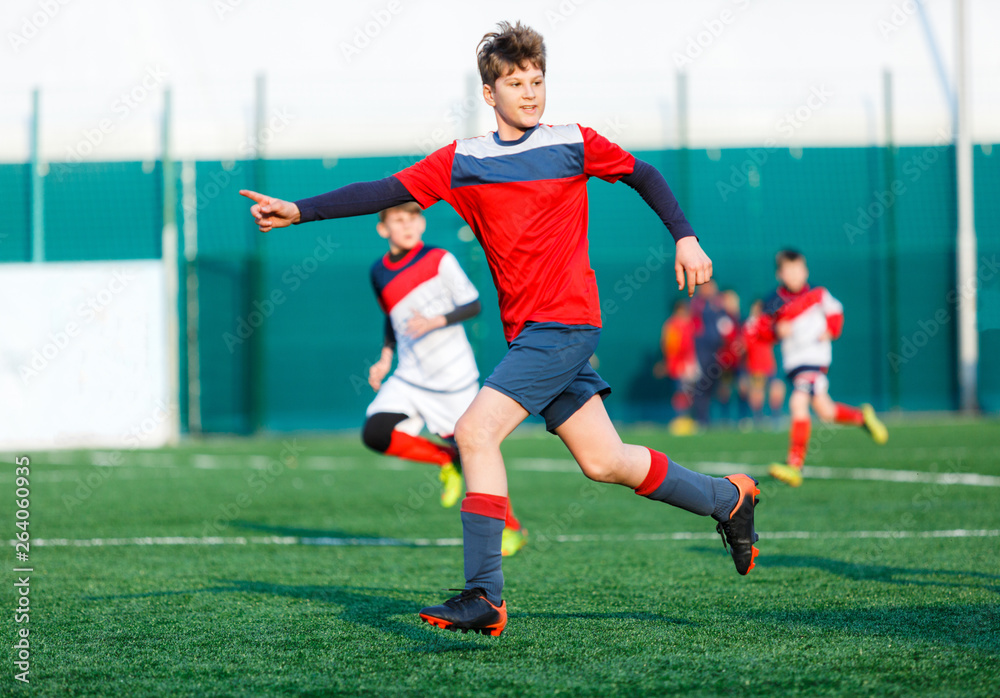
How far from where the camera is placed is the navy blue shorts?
3.49 meters

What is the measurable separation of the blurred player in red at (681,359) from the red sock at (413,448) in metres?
10.7

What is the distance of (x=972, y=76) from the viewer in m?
18.6

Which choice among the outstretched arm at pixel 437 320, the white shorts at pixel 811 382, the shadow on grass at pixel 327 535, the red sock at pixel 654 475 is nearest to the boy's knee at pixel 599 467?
the red sock at pixel 654 475

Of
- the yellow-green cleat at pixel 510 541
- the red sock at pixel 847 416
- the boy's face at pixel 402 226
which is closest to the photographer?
the yellow-green cleat at pixel 510 541

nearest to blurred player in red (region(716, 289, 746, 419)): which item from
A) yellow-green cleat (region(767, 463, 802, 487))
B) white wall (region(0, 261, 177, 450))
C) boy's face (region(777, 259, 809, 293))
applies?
boy's face (region(777, 259, 809, 293))

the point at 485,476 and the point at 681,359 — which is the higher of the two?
the point at 681,359

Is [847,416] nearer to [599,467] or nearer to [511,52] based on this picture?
[599,467]

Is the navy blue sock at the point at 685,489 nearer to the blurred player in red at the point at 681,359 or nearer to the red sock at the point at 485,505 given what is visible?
the red sock at the point at 485,505

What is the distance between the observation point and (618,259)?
17391 millimetres

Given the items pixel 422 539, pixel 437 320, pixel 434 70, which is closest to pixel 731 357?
pixel 434 70

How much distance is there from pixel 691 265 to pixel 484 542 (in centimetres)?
109

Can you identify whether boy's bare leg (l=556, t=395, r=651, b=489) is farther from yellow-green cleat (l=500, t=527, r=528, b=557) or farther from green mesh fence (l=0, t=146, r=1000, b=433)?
green mesh fence (l=0, t=146, r=1000, b=433)

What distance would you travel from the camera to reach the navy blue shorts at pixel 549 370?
3486mm

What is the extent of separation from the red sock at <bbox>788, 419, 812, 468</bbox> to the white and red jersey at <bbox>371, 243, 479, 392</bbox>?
144 inches
